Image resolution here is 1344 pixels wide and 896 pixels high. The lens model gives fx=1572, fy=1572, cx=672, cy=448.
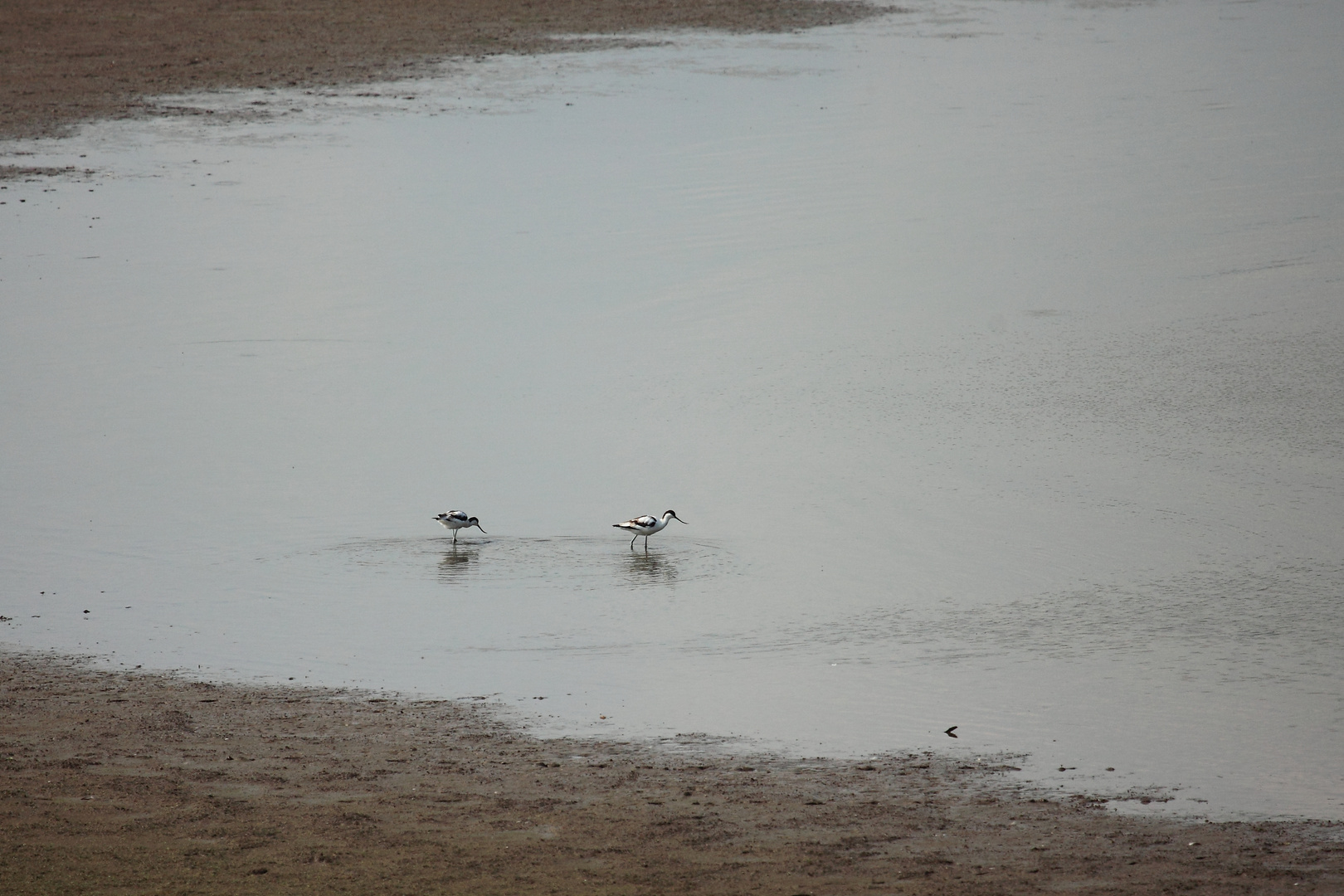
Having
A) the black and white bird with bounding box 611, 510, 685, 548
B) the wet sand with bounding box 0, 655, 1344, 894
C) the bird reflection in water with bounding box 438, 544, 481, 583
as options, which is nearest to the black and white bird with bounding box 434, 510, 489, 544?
the bird reflection in water with bounding box 438, 544, 481, 583

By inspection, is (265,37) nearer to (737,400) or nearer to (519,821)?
(737,400)

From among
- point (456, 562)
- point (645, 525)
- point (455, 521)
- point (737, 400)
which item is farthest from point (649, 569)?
point (737, 400)

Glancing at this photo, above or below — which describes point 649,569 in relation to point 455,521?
below

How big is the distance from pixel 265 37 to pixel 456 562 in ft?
65.0

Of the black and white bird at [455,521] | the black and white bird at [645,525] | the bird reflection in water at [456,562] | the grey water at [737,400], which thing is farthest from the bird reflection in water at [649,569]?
the black and white bird at [455,521]

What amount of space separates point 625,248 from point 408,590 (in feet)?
36.7

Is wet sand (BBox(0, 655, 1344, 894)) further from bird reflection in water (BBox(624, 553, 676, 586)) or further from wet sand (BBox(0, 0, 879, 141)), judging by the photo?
wet sand (BBox(0, 0, 879, 141))

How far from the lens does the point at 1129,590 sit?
11914 millimetres

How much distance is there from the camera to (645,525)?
42.9 ft

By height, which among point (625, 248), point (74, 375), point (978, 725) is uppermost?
point (625, 248)

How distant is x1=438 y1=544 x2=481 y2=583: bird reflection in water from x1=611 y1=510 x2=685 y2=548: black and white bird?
127 cm

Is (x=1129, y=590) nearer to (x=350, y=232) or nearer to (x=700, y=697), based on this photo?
(x=700, y=697)

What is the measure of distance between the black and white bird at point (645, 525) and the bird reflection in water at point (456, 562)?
1267 millimetres

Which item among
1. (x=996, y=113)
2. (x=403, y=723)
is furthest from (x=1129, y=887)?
(x=996, y=113)
